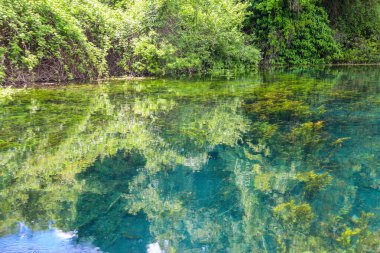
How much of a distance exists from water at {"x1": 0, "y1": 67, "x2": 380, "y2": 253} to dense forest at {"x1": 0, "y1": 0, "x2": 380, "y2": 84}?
398cm

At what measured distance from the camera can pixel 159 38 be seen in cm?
1255

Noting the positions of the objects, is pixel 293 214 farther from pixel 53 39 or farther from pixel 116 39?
pixel 116 39

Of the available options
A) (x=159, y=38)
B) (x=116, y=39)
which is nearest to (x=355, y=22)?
(x=159, y=38)

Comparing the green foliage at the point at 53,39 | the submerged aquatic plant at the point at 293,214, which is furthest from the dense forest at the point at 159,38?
the submerged aquatic plant at the point at 293,214

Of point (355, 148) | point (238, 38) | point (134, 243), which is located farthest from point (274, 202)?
point (238, 38)

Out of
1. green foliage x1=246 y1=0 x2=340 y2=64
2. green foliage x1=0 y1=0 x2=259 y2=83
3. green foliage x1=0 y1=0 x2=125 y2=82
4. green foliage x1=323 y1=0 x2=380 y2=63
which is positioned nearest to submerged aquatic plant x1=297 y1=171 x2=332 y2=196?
green foliage x1=0 y1=0 x2=259 y2=83

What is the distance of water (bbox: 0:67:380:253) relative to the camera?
7.55 ft

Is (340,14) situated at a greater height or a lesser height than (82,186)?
greater

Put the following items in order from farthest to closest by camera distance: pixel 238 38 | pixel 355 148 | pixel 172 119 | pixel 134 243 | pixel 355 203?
pixel 238 38 → pixel 172 119 → pixel 355 148 → pixel 355 203 → pixel 134 243

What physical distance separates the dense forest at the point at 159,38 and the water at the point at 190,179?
3.98 metres

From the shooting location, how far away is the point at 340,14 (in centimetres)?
2122

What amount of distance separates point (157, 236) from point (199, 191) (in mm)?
756

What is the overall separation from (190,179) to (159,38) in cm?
1001

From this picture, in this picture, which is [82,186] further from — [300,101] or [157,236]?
[300,101]
